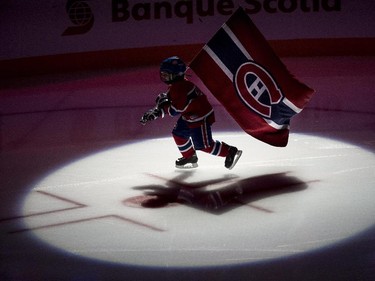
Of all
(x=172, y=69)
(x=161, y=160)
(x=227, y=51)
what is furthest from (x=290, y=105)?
(x=161, y=160)

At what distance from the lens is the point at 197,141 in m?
5.59

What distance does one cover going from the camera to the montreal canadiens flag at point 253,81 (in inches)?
209

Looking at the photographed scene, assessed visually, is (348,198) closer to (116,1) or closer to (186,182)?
(186,182)

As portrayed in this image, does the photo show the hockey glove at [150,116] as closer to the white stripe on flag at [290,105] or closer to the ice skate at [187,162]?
the ice skate at [187,162]

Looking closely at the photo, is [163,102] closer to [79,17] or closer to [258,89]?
[258,89]

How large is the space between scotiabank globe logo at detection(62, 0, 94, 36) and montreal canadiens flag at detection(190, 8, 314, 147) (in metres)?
5.16

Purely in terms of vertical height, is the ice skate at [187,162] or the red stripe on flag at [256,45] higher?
the red stripe on flag at [256,45]

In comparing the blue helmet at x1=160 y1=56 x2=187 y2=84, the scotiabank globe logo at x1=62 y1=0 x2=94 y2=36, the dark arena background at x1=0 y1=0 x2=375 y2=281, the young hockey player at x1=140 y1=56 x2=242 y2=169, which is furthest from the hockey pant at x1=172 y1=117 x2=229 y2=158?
the scotiabank globe logo at x1=62 y1=0 x2=94 y2=36

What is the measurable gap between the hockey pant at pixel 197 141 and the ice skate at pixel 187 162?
0.12ft

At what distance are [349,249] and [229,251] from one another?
0.64 meters

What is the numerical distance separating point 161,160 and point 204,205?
1.35 metres

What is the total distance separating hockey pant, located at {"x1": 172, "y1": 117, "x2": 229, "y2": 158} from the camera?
18.3 ft

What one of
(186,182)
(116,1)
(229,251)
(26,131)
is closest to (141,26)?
(116,1)

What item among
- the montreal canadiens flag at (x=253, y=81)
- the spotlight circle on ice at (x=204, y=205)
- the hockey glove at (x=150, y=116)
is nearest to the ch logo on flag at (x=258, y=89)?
the montreal canadiens flag at (x=253, y=81)
